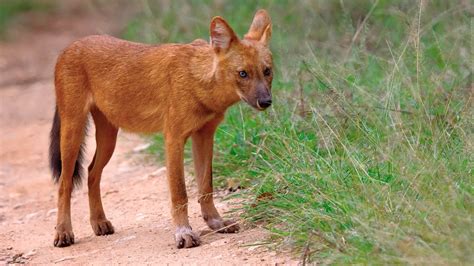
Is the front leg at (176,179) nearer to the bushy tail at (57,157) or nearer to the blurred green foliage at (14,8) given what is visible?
the bushy tail at (57,157)

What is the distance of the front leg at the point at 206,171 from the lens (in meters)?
6.52

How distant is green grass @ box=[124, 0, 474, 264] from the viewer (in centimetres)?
495

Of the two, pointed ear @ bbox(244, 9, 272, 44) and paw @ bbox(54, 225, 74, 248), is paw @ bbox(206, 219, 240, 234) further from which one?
pointed ear @ bbox(244, 9, 272, 44)

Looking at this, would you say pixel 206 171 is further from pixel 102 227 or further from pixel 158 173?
pixel 158 173

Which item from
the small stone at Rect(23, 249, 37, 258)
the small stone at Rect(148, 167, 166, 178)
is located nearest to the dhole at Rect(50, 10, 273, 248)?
the small stone at Rect(23, 249, 37, 258)

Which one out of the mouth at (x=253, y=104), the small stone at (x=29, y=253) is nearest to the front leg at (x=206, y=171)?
the mouth at (x=253, y=104)

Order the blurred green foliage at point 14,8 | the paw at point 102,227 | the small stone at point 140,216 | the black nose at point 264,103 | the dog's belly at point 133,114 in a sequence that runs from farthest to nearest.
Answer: the blurred green foliage at point 14,8 < the small stone at point 140,216 < the paw at point 102,227 < the dog's belly at point 133,114 < the black nose at point 264,103

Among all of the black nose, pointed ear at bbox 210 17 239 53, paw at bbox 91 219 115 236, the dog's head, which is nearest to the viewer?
the black nose

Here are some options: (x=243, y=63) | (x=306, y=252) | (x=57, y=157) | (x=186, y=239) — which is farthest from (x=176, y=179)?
(x=306, y=252)

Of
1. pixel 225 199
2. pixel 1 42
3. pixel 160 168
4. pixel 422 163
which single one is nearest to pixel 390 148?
pixel 422 163

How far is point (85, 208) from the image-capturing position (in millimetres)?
8109

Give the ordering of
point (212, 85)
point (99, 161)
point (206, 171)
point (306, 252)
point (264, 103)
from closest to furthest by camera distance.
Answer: point (306, 252), point (264, 103), point (212, 85), point (206, 171), point (99, 161)

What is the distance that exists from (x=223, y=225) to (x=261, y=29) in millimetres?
1357

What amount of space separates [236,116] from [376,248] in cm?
358
